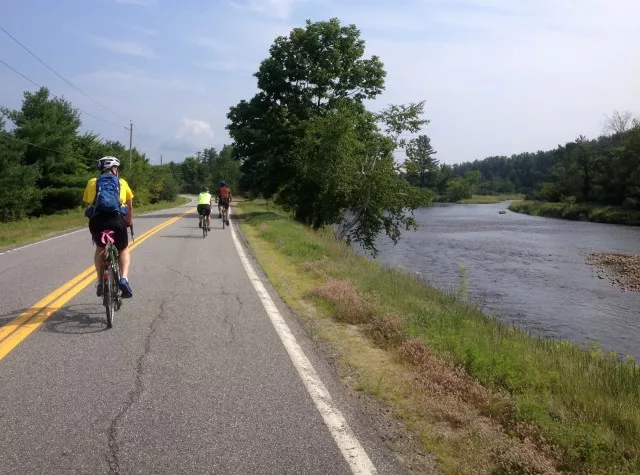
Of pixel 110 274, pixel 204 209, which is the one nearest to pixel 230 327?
pixel 110 274

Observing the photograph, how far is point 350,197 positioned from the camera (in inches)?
1117

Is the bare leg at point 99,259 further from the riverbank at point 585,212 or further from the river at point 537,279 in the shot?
the riverbank at point 585,212

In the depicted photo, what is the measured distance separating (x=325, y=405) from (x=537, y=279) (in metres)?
17.7

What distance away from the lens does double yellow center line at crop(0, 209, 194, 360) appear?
598cm

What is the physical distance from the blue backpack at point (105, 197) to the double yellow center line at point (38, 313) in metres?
1.54

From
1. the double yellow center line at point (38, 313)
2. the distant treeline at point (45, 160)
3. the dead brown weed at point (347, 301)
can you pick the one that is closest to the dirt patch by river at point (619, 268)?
the dead brown weed at point (347, 301)

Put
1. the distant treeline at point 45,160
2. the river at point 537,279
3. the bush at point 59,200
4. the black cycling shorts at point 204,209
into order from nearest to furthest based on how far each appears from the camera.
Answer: the river at point 537,279 → the black cycling shorts at point 204,209 → the distant treeline at point 45,160 → the bush at point 59,200

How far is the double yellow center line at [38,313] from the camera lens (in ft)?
19.6

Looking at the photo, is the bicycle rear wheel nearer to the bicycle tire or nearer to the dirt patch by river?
the bicycle tire

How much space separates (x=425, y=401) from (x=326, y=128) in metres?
24.3

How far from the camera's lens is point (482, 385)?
5.00 meters

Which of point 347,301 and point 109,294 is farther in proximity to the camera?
point 347,301

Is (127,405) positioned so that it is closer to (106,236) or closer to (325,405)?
(325,405)

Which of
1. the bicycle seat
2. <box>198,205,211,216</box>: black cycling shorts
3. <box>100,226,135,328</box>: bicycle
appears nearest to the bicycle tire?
<box>100,226,135,328</box>: bicycle
